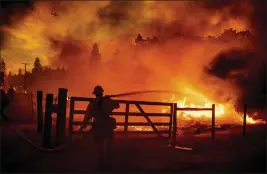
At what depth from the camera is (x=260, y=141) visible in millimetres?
12672

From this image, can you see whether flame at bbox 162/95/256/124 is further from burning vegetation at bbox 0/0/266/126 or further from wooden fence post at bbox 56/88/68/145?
wooden fence post at bbox 56/88/68/145

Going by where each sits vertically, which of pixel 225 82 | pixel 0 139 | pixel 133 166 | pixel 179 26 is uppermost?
pixel 179 26

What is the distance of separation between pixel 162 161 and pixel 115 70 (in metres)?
27.2

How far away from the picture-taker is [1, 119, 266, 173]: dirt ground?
327 inches

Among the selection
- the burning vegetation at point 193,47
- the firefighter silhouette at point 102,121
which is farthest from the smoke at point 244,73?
the firefighter silhouette at point 102,121

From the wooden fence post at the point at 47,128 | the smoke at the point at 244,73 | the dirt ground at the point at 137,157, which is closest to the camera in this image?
the dirt ground at the point at 137,157

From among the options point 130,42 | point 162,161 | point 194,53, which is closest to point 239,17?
point 194,53

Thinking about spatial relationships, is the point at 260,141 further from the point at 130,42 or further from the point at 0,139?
the point at 130,42

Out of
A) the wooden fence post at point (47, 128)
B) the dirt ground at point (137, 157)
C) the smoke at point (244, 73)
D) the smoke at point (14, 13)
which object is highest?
the smoke at point (14, 13)

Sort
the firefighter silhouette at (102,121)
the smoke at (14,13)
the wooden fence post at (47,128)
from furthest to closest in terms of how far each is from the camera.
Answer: the smoke at (14,13)
the wooden fence post at (47,128)
the firefighter silhouette at (102,121)

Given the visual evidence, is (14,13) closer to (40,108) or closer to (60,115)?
(40,108)

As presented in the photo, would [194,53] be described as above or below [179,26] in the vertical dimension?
below

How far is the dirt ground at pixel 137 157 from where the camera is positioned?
27.3 ft

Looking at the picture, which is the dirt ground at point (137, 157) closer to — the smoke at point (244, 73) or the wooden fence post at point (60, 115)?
the wooden fence post at point (60, 115)
